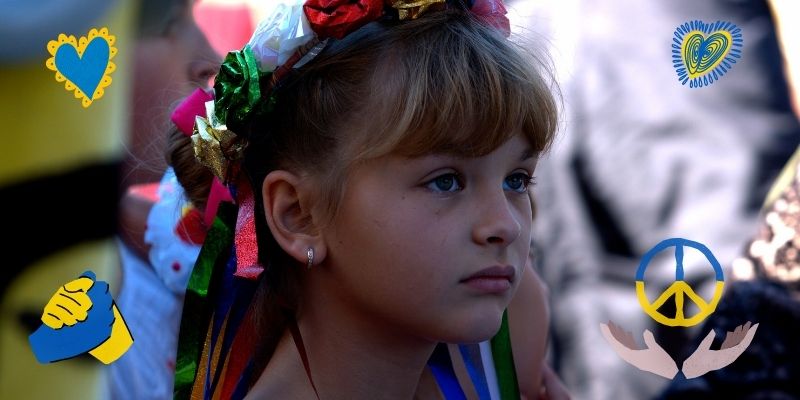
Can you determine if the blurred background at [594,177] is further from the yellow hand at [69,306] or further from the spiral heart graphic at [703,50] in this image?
the spiral heart graphic at [703,50]

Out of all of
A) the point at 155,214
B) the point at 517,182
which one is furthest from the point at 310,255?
the point at 155,214

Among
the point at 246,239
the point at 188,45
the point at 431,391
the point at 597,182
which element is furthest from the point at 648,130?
the point at 246,239

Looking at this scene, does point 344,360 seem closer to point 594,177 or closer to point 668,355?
point 668,355

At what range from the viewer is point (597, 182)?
319 centimetres

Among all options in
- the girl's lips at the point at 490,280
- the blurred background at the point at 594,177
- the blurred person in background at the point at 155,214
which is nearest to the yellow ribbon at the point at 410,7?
the girl's lips at the point at 490,280

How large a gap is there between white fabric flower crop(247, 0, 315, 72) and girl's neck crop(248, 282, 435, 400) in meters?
0.35

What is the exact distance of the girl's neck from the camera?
53.9 inches

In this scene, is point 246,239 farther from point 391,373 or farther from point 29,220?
point 29,220

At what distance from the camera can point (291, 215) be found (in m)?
1.37

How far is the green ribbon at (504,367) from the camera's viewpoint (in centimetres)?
155

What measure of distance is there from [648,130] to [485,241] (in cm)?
192

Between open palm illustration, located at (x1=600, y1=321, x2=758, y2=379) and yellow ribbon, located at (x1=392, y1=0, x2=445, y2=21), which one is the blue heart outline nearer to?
yellow ribbon, located at (x1=392, y1=0, x2=445, y2=21)

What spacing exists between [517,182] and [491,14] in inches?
9.9

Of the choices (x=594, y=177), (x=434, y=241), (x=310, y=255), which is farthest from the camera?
(x=594, y=177)
